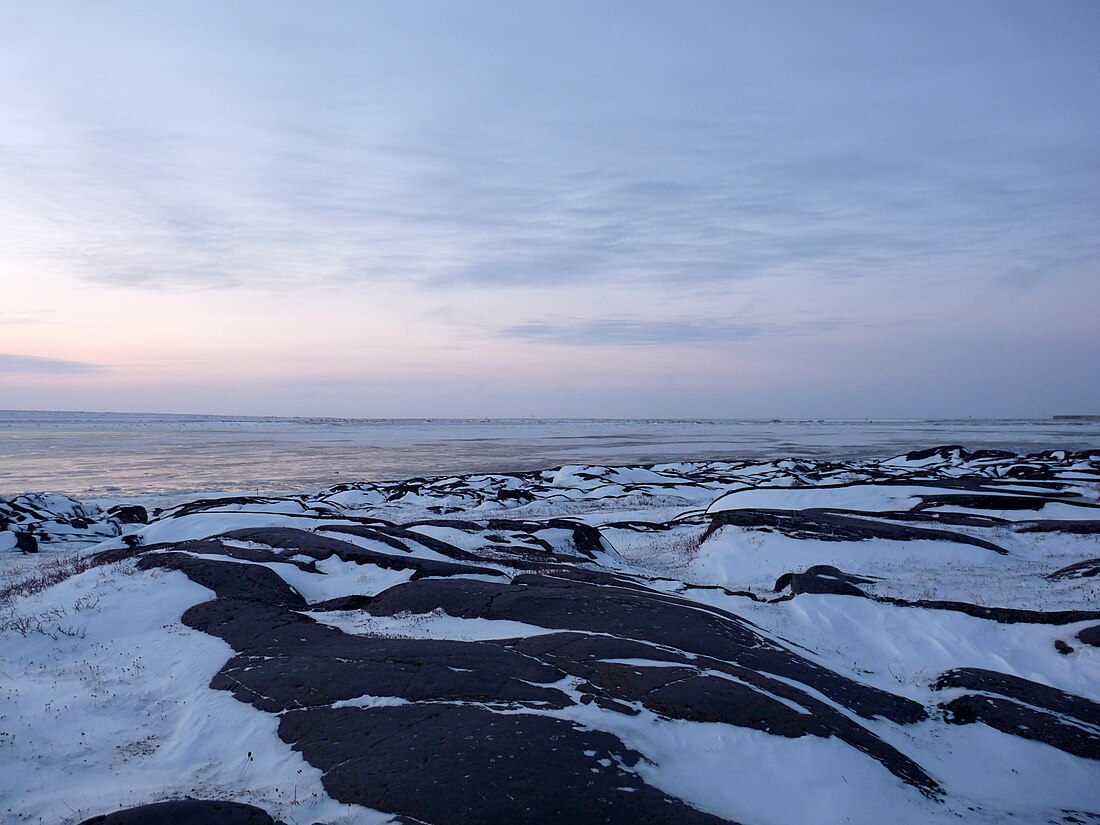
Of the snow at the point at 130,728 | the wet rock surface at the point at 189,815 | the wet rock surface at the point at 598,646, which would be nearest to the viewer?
the wet rock surface at the point at 189,815

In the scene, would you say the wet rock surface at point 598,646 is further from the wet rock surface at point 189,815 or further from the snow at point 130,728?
the snow at point 130,728

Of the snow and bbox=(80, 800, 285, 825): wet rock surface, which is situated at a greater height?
bbox=(80, 800, 285, 825): wet rock surface

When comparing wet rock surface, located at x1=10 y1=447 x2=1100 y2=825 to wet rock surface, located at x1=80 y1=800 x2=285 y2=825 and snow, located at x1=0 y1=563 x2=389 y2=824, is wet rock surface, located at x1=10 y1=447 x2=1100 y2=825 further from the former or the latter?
snow, located at x1=0 y1=563 x2=389 y2=824

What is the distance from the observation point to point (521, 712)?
7293mm

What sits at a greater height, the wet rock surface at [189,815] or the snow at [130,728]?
the wet rock surface at [189,815]

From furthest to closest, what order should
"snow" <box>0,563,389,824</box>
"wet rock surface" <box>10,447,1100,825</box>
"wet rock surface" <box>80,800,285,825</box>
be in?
"wet rock surface" <box>10,447,1100,825</box>
"snow" <box>0,563,389,824</box>
"wet rock surface" <box>80,800,285,825</box>

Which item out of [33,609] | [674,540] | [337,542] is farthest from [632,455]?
[33,609]

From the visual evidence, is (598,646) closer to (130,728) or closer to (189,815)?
(189,815)

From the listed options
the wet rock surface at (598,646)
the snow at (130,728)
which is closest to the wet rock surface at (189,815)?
the wet rock surface at (598,646)

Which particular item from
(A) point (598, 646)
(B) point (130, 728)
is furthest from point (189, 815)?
(A) point (598, 646)

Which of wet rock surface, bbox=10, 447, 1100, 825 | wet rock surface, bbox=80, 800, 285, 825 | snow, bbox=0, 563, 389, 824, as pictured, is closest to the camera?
wet rock surface, bbox=80, 800, 285, 825

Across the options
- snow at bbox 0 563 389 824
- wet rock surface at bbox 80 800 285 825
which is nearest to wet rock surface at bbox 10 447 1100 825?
wet rock surface at bbox 80 800 285 825

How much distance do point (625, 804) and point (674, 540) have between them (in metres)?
18.4

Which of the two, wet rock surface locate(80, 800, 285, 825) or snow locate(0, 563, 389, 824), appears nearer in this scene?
wet rock surface locate(80, 800, 285, 825)
